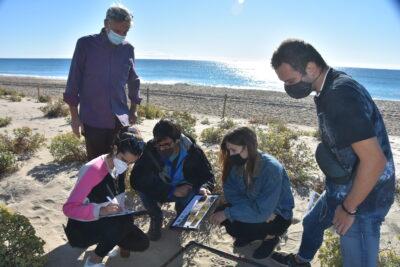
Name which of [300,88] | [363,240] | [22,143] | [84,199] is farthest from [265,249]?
[22,143]

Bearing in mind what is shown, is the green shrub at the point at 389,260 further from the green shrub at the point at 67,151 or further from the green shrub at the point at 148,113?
the green shrub at the point at 148,113

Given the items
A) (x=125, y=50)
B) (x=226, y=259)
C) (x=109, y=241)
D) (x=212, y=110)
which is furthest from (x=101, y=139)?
(x=212, y=110)

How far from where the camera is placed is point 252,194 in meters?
3.28

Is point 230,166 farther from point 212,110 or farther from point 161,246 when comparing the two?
point 212,110

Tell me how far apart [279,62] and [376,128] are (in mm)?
629

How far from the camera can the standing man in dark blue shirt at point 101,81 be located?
3586 millimetres

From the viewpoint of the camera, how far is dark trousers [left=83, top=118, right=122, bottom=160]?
3.80 meters

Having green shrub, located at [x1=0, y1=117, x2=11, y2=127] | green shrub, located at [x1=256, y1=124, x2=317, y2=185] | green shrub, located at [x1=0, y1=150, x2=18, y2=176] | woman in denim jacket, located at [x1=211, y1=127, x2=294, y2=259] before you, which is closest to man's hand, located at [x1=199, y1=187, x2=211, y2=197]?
woman in denim jacket, located at [x1=211, y1=127, x2=294, y2=259]

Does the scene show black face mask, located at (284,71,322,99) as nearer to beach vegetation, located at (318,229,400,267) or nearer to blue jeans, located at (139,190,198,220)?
beach vegetation, located at (318,229,400,267)

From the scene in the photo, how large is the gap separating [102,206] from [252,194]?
1185 millimetres

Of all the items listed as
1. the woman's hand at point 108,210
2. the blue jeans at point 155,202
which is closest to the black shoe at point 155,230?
the blue jeans at point 155,202

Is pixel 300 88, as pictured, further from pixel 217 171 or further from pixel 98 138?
pixel 217 171

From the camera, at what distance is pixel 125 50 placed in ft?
12.6

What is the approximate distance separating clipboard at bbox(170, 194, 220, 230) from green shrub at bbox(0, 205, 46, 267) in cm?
105
